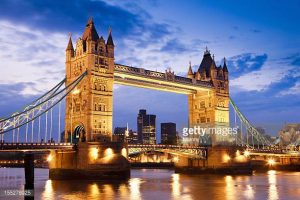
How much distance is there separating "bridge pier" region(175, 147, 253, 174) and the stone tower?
2264 cm

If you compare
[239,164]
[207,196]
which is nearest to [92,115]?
[207,196]

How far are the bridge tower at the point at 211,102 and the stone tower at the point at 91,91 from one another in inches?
939

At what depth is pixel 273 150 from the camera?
287ft

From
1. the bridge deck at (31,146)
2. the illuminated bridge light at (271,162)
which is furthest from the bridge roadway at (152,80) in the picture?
the illuminated bridge light at (271,162)

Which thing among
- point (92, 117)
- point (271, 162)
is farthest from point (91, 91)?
point (271, 162)

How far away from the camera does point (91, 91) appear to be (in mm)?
57938

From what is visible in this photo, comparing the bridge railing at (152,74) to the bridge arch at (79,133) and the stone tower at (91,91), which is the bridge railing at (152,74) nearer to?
the stone tower at (91,91)

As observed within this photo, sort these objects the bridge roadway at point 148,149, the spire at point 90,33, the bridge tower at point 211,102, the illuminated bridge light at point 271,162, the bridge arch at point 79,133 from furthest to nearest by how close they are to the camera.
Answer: the illuminated bridge light at point 271,162 < the bridge tower at point 211,102 < the spire at point 90,33 < the bridge arch at point 79,133 < the bridge roadway at point 148,149

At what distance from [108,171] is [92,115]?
8187 mm

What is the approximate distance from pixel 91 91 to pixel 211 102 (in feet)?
93.0

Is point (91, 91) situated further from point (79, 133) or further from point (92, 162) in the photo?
point (92, 162)

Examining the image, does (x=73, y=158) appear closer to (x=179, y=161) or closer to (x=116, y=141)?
(x=116, y=141)

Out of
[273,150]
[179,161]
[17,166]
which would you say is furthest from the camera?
[17,166]

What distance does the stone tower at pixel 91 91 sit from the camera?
57906 mm
